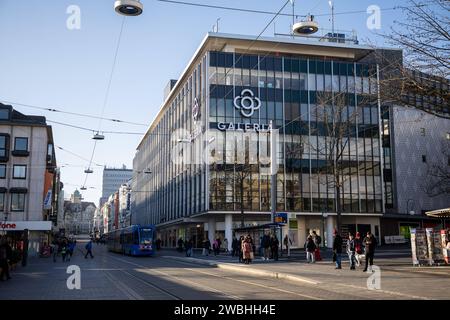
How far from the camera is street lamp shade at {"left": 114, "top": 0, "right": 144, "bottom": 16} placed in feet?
49.2

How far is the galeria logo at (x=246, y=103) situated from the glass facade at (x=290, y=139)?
0.47 m

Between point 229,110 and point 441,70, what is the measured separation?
3949cm

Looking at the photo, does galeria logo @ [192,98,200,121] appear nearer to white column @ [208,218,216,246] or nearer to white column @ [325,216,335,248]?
white column @ [208,218,216,246]

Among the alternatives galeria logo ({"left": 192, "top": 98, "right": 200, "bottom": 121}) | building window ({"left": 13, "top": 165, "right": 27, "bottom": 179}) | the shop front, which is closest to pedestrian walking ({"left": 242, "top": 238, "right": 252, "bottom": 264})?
the shop front

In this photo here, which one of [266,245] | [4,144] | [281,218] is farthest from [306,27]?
[4,144]

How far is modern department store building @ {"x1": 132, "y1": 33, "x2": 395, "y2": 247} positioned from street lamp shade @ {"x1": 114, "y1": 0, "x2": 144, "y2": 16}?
3640cm

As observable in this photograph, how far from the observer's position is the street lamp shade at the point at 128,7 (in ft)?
49.2

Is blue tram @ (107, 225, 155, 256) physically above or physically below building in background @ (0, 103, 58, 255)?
below

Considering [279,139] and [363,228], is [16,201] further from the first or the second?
[363,228]

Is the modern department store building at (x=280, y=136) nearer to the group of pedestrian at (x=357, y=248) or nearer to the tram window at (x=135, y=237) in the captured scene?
the tram window at (x=135, y=237)

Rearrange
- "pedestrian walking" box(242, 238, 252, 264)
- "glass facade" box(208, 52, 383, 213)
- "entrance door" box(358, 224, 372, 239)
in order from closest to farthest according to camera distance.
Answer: "pedestrian walking" box(242, 238, 252, 264)
"glass facade" box(208, 52, 383, 213)
"entrance door" box(358, 224, 372, 239)

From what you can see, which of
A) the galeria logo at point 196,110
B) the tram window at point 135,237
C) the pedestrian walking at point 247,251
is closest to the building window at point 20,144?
the tram window at point 135,237

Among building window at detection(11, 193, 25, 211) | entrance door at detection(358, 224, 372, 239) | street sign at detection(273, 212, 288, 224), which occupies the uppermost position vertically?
building window at detection(11, 193, 25, 211)
